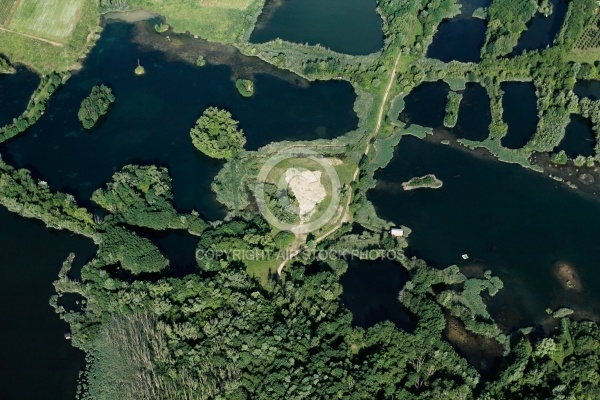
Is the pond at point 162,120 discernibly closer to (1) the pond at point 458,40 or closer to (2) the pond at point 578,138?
(1) the pond at point 458,40

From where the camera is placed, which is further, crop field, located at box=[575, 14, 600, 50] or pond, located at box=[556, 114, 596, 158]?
crop field, located at box=[575, 14, 600, 50]

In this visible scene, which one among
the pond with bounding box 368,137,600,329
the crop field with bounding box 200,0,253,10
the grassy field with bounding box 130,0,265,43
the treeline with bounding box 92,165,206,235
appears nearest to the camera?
the pond with bounding box 368,137,600,329

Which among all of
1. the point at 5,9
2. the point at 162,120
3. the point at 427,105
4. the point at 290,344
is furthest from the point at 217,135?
the point at 5,9

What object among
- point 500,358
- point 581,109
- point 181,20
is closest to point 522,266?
point 500,358

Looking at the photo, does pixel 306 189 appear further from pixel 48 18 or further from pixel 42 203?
pixel 48 18

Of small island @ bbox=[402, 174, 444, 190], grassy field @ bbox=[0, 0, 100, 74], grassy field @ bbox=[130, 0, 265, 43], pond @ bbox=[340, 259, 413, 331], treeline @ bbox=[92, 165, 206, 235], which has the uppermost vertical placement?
grassy field @ bbox=[130, 0, 265, 43]

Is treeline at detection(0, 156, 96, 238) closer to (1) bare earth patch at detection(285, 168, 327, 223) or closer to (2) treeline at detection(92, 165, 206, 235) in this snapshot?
(2) treeline at detection(92, 165, 206, 235)

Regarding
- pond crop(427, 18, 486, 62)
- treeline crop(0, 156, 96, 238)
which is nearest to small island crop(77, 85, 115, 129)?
treeline crop(0, 156, 96, 238)

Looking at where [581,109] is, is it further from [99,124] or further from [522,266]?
[99,124]
